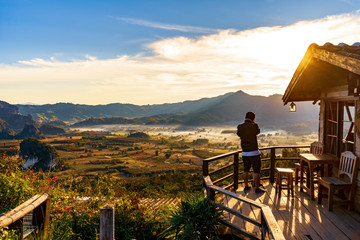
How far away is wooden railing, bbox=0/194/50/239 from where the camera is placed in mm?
3371

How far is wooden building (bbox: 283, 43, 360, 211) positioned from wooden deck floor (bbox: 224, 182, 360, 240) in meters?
0.72

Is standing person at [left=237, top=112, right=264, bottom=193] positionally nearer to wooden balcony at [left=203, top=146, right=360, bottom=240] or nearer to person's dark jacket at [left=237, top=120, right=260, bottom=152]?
person's dark jacket at [left=237, top=120, right=260, bottom=152]

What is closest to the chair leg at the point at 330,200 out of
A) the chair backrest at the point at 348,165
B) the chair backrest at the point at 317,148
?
the chair backrest at the point at 348,165

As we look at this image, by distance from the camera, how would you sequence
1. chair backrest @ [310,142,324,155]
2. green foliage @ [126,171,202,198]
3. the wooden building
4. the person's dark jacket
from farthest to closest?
green foliage @ [126,171,202,198], chair backrest @ [310,142,324,155], the person's dark jacket, the wooden building

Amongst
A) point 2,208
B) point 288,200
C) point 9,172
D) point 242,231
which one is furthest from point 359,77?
point 9,172

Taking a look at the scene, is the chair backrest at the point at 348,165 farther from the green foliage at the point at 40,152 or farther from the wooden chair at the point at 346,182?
the green foliage at the point at 40,152

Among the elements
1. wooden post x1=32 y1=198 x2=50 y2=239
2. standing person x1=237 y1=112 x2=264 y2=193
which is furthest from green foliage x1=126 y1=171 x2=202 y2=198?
wooden post x1=32 y1=198 x2=50 y2=239

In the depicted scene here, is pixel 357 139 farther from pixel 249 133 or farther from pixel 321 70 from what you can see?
pixel 249 133

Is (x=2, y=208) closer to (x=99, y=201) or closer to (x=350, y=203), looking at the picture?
(x=99, y=201)

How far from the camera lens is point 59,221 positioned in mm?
5086

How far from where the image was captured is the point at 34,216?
13.5 ft

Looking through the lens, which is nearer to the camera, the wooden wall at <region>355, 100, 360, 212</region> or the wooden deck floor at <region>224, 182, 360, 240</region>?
the wooden deck floor at <region>224, 182, 360, 240</region>

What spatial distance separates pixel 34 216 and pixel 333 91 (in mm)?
7343

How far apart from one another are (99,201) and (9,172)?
88.3 inches
